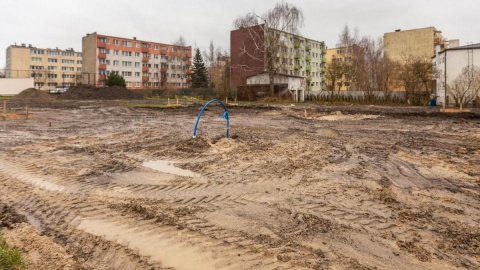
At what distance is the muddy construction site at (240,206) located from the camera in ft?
12.6

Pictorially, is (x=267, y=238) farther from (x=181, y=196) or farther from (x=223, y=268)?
(x=181, y=196)

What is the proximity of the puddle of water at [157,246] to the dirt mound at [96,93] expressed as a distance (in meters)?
51.4

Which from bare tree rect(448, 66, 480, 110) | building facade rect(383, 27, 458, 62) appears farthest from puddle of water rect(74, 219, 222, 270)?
building facade rect(383, 27, 458, 62)

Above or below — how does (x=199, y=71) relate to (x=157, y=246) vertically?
above

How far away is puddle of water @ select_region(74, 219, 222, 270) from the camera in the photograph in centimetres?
369

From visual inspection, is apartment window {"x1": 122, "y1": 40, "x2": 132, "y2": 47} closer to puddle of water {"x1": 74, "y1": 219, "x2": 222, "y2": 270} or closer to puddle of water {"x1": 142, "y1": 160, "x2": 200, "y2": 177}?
puddle of water {"x1": 142, "y1": 160, "x2": 200, "y2": 177}

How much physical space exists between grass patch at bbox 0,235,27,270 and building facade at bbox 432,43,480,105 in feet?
128

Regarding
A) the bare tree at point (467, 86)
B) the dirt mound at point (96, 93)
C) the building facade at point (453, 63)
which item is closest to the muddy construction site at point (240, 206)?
the bare tree at point (467, 86)

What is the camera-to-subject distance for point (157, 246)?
4.05 meters

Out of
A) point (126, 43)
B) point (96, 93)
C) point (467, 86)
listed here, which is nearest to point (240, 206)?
point (467, 86)

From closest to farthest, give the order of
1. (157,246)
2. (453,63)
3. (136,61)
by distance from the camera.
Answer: (157,246), (453,63), (136,61)

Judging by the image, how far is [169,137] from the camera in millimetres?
13539

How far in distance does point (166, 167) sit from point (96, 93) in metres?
50.2

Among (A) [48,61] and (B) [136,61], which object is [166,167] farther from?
(A) [48,61]
